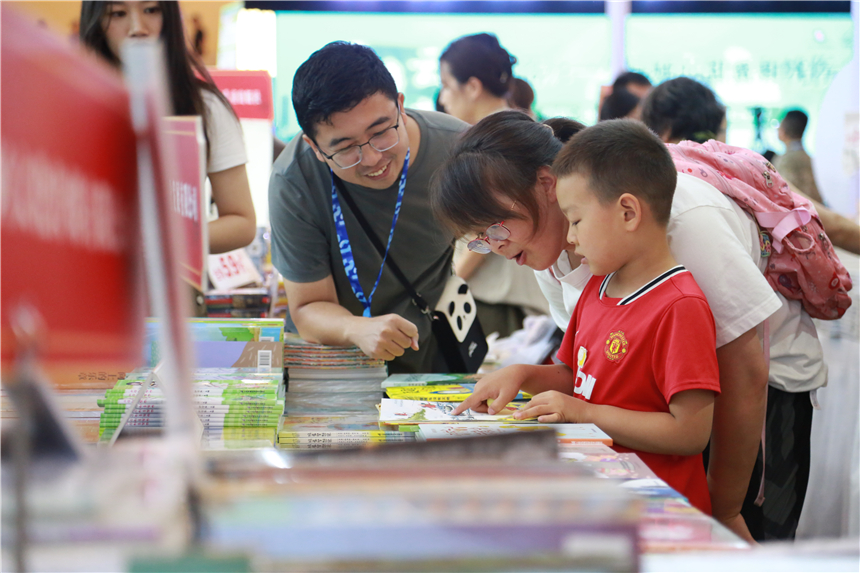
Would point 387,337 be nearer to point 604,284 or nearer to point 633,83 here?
point 604,284

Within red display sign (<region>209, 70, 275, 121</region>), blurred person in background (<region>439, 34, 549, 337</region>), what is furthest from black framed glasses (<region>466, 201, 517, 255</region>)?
red display sign (<region>209, 70, 275, 121</region>)

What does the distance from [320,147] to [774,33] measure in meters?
6.59

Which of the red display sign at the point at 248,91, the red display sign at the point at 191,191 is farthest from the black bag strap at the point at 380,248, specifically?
the red display sign at the point at 248,91

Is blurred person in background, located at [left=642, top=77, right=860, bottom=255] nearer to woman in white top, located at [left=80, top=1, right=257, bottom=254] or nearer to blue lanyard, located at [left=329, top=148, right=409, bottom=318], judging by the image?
blue lanyard, located at [left=329, top=148, right=409, bottom=318]

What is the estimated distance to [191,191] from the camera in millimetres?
582

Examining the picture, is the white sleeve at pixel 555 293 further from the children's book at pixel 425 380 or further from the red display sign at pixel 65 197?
the red display sign at pixel 65 197

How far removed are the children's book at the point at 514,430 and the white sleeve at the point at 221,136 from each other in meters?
1.13

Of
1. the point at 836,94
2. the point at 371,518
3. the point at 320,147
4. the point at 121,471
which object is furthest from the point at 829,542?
the point at 836,94

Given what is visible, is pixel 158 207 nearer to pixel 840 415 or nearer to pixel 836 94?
pixel 840 415

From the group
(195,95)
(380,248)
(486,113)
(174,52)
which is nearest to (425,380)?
(380,248)

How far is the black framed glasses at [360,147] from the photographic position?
173cm

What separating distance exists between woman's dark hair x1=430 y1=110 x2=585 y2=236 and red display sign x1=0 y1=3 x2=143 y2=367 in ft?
3.24

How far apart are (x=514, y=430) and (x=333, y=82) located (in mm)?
932

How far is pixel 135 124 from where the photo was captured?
18.9 inches
